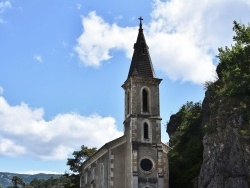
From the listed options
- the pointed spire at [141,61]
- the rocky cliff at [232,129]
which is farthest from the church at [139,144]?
the rocky cliff at [232,129]

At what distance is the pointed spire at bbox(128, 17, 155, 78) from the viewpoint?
4189 centimetres

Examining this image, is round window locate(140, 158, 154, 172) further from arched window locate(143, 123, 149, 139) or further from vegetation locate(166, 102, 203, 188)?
vegetation locate(166, 102, 203, 188)

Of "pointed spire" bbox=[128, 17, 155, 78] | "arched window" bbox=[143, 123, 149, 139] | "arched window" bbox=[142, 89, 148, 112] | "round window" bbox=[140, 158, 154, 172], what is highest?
"pointed spire" bbox=[128, 17, 155, 78]

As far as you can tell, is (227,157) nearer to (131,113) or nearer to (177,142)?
(131,113)

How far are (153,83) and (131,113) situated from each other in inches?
148

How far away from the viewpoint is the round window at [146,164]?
1551 inches

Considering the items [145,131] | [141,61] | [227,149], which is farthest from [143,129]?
[227,149]

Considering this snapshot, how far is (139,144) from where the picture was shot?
39781mm

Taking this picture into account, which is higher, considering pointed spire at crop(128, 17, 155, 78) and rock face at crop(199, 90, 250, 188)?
pointed spire at crop(128, 17, 155, 78)

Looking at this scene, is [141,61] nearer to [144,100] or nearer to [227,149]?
[144,100]

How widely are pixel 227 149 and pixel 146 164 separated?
29.9 feet

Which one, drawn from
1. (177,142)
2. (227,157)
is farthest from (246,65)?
(177,142)

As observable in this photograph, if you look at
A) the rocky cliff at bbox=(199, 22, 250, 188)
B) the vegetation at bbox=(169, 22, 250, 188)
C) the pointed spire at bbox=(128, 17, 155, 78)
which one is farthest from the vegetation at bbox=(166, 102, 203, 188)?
the pointed spire at bbox=(128, 17, 155, 78)

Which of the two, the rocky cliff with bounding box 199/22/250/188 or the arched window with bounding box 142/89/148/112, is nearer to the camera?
the rocky cliff with bounding box 199/22/250/188
